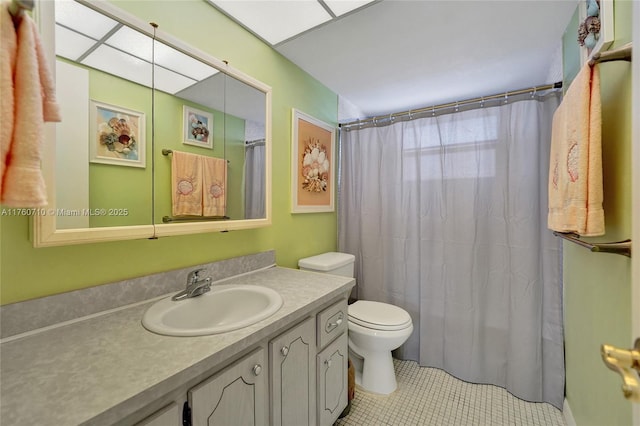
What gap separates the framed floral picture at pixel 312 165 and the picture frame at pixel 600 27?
4.90ft

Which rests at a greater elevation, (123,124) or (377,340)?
(123,124)

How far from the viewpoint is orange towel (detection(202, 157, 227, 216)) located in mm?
1285

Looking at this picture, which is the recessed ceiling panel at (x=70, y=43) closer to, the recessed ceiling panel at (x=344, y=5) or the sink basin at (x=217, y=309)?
the sink basin at (x=217, y=309)

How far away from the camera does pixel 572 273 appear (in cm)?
143

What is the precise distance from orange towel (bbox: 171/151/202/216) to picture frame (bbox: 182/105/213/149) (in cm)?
7

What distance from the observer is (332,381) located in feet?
4.43

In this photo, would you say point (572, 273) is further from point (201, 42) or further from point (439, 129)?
point (201, 42)

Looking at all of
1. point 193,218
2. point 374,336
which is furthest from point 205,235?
point 374,336

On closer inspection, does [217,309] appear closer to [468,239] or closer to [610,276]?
[610,276]

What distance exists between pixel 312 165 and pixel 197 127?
971mm

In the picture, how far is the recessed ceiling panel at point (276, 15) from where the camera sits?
4.41 ft

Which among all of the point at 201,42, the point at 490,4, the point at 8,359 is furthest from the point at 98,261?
the point at 490,4

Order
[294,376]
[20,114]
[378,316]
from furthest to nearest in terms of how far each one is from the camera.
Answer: [378,316] → [294,376] → [20,114]

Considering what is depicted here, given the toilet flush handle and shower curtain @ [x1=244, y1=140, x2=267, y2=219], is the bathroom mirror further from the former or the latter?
the toilet flush handle
